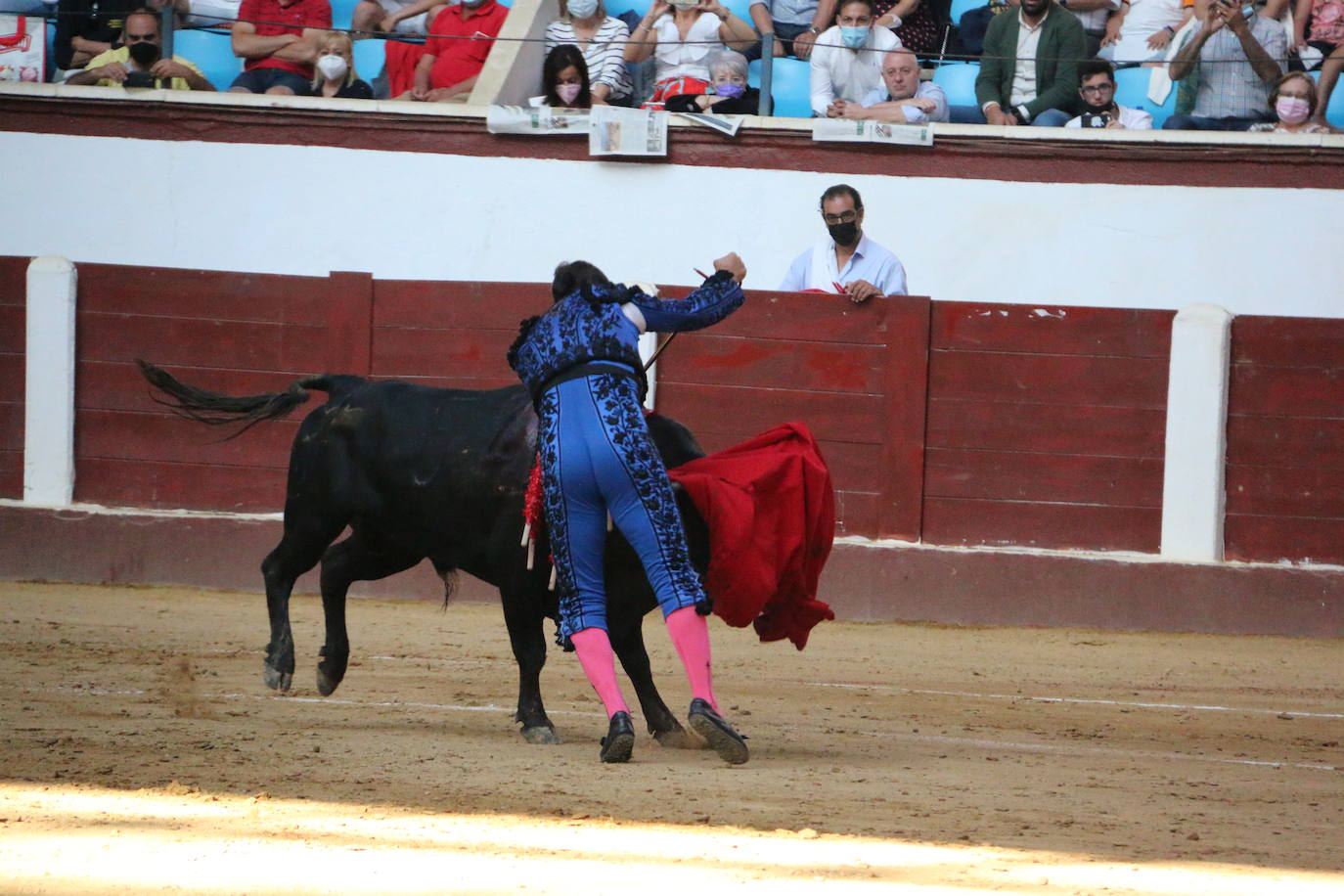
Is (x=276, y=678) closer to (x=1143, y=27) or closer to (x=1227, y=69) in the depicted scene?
(x=1227, y=69)

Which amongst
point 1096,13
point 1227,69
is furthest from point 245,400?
point 1096,13

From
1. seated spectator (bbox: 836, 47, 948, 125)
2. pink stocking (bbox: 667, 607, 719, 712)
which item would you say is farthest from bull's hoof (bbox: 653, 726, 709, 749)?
seated spectator (bbox: 836, 47, 948, 125)

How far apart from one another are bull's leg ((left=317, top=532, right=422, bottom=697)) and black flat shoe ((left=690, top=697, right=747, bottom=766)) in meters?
1.45

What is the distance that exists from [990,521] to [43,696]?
4379 millimetres

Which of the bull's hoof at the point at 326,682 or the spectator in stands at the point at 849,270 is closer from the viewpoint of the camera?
the bull's hoof at the point at 326,682

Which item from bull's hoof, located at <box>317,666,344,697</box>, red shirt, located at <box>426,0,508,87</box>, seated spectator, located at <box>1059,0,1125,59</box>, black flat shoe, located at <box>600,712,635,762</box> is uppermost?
seated spectator, located at <box>1059,0,1125,59</box>

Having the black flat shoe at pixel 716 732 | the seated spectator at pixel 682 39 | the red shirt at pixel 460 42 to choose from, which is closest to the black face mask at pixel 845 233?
the seated spectator at pixel 682 39

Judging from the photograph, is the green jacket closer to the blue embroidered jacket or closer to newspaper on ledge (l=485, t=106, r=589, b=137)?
newspaper on ledge (l=485, t=106, r=589, b=137)

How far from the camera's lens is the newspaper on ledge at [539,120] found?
28.0ft

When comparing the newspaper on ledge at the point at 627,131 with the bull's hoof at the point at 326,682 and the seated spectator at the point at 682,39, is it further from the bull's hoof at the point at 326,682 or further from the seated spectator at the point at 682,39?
the bull's hoof at the point at 326,682

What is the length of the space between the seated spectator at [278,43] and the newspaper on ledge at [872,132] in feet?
8.62

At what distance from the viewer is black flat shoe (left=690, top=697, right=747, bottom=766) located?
13.7 feet

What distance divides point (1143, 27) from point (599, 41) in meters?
2.75

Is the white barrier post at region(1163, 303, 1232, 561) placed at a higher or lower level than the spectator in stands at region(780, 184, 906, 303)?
lower
